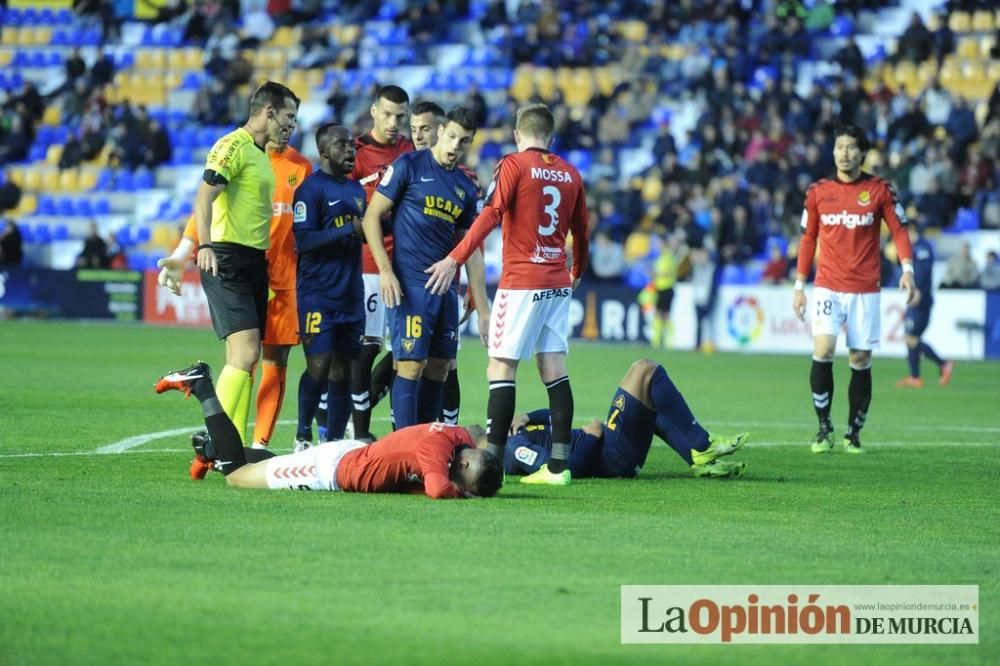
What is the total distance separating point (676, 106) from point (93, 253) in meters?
12.8

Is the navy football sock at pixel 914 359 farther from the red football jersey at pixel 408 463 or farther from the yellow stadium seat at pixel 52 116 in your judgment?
the yellow stadium seat at pixel 52 116

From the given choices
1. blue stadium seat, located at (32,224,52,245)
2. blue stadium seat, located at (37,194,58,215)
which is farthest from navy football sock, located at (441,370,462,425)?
blue stadium seat, located at (37,194,58,215)

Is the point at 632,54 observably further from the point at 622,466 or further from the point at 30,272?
the point at 622,466

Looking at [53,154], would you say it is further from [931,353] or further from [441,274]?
[441,274]

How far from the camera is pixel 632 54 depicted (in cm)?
3378

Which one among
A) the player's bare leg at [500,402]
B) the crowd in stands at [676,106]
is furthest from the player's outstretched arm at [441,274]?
the crowd in stands at [676,106]

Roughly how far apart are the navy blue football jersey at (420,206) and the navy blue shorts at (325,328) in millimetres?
552

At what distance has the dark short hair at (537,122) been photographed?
9477 mm

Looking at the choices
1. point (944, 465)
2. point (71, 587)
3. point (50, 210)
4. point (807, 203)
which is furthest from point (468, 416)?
point (50, 210)

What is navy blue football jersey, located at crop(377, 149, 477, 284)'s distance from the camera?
10.2 metres

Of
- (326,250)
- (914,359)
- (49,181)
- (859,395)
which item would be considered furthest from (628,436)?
(49,181)

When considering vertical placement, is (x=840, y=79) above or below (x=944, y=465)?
above

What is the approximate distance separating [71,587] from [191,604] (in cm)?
56

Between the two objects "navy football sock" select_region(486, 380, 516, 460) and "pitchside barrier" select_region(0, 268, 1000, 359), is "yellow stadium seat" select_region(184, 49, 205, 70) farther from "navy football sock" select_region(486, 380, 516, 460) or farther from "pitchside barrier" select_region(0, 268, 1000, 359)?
"navy football sock" select_region(486, 380, 516, 460)
